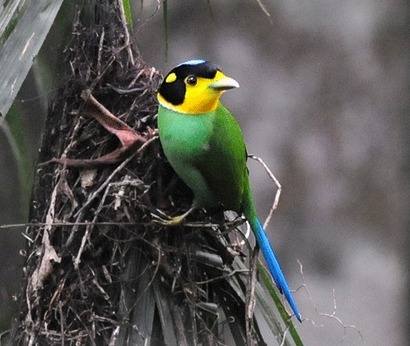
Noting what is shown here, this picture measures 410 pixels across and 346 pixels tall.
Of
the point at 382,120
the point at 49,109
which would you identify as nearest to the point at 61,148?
the point at 49,109

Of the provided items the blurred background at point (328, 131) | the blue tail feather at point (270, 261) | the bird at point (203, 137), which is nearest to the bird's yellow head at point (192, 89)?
the bird at point (203, 137)

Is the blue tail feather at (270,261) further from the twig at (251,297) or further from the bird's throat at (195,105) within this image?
the bird's throat at (195,105)

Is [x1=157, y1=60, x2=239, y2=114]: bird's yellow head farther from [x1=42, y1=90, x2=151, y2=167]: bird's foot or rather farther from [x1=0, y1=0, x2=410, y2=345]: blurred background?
[x1=0, y1=0, x2=410, y2=345]: blurred background

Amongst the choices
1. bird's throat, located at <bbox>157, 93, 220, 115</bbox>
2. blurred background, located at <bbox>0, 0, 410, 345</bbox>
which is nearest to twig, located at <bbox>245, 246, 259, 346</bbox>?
bird's throat, located at <bbox>157, 93, 220, 115</bbox>

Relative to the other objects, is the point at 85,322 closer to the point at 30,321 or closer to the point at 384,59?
the point at 30,321

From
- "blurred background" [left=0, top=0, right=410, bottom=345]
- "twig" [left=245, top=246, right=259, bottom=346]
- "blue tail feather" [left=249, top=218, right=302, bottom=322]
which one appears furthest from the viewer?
"blurred background" [left=0, top=0, right=410, bottom=345]

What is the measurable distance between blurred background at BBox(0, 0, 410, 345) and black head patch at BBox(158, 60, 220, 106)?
1.37 metres

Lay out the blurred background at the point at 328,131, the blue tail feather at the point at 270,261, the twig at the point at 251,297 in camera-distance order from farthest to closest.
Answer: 1. the blurred background at the point at 328,131
2. the blue tail feather at the point at 270,261
3. the twig at the point at 251,297

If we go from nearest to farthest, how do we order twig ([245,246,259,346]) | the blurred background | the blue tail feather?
twig ([245,246,259,346]) < the blue tail feather < the blurred background

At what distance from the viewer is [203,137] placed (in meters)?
1.53

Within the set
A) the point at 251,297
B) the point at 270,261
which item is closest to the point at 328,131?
the point at 270,261

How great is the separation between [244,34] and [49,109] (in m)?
1.46

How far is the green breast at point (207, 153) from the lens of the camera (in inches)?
59.1

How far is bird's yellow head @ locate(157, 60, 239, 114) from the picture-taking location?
151 cm
